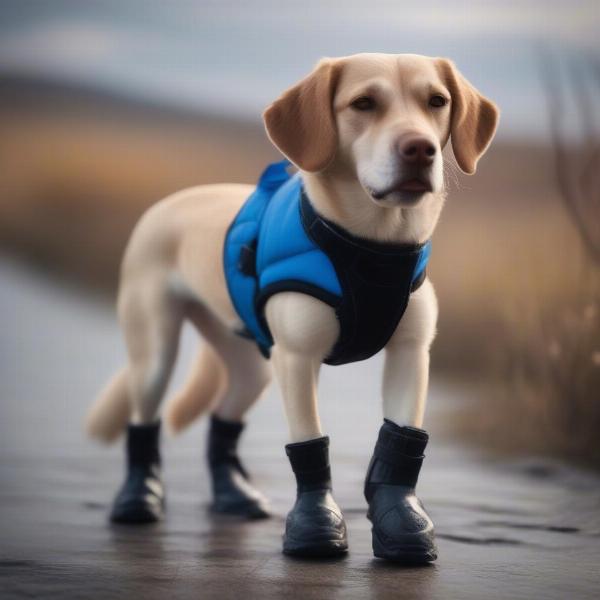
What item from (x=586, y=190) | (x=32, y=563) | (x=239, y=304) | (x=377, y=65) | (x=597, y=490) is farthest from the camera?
(x=586, y=190)

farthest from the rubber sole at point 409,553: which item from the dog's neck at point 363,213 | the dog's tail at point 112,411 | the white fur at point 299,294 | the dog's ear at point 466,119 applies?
the dog's tail at point 112,411

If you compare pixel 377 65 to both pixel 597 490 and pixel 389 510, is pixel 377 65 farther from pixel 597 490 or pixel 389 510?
pixel 597 490

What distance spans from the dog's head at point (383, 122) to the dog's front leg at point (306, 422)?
0.94 feet

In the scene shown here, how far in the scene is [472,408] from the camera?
4.23m

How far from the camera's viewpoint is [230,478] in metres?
3.05

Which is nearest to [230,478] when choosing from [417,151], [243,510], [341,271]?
[243,510]

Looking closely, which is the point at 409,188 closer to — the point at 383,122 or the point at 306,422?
the point at 383,122

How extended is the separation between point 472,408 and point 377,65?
222 cm

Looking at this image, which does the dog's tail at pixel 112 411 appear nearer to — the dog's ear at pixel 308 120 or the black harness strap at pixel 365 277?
the black harness strap at pixel 365 277

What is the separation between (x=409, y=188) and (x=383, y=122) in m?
0.14

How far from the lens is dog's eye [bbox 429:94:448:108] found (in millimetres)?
2227

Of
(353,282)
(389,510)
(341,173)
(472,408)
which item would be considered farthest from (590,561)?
(472,408)

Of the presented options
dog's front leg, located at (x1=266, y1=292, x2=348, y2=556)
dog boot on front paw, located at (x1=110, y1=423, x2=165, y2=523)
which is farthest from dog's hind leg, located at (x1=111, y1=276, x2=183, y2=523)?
dog's front leg, located at (x1=266, y1=292, x2=348, y2=556)

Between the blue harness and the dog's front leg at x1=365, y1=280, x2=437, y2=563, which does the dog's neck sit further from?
the dog's front leg at x1=365, y1=280, x2=437, y2=563
